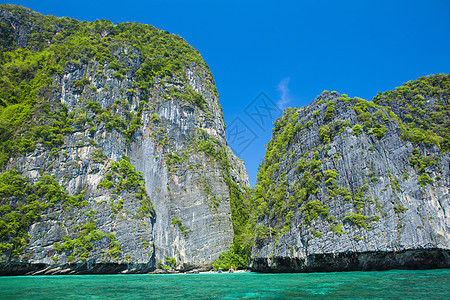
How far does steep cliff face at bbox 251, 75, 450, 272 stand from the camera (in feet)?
87.9

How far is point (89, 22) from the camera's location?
6831 centimetres

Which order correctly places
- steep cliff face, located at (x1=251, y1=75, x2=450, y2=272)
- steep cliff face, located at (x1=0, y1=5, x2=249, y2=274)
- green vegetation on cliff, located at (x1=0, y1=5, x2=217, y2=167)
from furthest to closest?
green vegetation on cliff, located at (x1=0, y1=5, x2=217, y2=167)
steep cliff face, located at (x1=0, y1=5, x2=249, y2=274)
steep cliff face, located at (x1=251, y1=75, x2=450, y2=272)

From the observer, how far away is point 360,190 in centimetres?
3009

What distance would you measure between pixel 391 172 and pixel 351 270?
1116cm

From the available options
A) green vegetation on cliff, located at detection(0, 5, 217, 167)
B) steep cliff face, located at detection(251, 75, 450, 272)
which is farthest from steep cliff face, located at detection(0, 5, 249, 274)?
steep cliff face, located at detection(251, 75, 450, 272)

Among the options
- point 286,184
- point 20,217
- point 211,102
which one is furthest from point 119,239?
point 211,102

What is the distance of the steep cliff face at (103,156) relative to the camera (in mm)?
37188

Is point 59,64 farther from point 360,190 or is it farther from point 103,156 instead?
point 360,190

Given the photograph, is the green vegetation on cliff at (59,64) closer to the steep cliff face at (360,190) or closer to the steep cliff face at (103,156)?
the steep cliff face at (103,156)

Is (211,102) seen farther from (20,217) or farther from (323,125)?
(20,217)

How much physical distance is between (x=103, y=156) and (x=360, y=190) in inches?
1464

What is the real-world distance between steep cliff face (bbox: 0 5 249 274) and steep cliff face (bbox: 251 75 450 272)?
14.7m

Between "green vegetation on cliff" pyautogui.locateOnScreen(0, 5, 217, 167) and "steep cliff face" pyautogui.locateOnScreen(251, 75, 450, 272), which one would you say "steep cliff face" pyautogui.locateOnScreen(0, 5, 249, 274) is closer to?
"green vegetation on cliff" pyautogui.locateOnScreen(0, 5, 217, 167)

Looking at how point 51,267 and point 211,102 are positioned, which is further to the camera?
point 211,102
